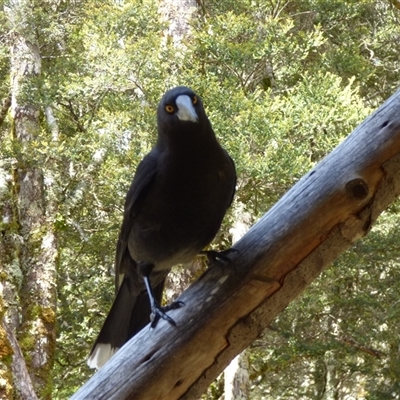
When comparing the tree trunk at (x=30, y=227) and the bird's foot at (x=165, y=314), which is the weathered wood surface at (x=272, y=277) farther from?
the tree trunk at (x=30, y=227)

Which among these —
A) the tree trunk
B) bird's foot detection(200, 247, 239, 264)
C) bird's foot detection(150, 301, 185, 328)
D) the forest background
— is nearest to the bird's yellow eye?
bird's foot detection(200, 247, 239, 264)

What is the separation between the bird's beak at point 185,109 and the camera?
5.50 ft

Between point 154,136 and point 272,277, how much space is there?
2477 mm

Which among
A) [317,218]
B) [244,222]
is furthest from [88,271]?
[317,218]

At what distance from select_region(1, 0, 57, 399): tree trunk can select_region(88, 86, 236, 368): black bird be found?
267 centimetres

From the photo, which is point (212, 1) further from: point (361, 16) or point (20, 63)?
point (20, 63)

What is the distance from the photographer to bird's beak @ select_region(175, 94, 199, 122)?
1.68 m

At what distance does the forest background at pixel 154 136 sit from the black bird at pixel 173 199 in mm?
1639

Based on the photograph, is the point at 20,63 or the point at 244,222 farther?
the point at 20,63

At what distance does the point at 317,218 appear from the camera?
138 centimetres

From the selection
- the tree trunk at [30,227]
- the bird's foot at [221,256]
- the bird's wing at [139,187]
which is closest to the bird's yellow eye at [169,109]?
the bird's wing at [139,187]

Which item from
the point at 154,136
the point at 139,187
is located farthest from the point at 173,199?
the point at 154,136

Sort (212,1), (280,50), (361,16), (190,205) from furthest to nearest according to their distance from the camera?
(361,16)
(212,1)
(280,50)
(190,205)

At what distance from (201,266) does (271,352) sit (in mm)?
1507
